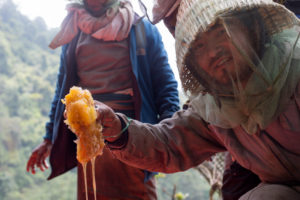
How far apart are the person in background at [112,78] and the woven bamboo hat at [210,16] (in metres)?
0.75

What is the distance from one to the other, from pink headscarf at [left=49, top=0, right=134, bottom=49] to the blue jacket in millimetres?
58

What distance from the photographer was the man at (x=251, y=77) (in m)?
1.03

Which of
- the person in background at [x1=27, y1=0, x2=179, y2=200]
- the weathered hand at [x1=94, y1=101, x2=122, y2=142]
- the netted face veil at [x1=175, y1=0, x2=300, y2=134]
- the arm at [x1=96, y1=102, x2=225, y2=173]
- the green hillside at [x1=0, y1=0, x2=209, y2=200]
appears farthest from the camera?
the green hillside at [x1=0, y1=0, x2=209, y2=200]

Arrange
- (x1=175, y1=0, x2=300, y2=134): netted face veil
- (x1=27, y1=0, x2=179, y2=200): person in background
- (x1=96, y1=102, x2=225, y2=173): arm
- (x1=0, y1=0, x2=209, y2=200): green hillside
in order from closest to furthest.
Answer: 1. (x1=175, y1=0, x2=300, y2=134): netted face veil
2. (x1=96, y1=102, x2=225, y2=173): arm
3. (x1=27, y1=0, x2=179, y2=200): person in background
4. (x1=0, y1=0, x2=209, y2=200): green hillside

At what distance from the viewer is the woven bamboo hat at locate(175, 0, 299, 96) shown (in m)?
1.04

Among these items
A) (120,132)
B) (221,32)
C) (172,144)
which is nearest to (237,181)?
(172,144)

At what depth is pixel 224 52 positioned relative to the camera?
42.0 inches

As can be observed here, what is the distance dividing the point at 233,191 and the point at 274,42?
714 mm

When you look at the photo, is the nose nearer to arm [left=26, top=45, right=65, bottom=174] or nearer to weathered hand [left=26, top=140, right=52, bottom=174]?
arm [left=26, top=45, right=65, bottom=174]

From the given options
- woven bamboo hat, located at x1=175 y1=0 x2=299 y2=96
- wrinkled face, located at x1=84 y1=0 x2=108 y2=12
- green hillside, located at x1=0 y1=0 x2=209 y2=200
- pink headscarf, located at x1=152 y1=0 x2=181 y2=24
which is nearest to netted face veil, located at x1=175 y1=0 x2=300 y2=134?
woven bamboo hat, located at x1=175 y1=0 x2=299 y2=96

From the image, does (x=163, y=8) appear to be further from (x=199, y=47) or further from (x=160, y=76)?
(x=160, y=76)

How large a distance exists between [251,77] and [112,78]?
3.24 feet

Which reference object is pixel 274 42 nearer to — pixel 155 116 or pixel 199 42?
pixel 199 42

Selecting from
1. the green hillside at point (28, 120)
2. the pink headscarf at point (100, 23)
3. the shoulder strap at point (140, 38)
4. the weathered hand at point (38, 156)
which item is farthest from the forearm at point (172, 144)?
the green hillside at point (28, 120)
